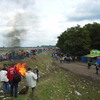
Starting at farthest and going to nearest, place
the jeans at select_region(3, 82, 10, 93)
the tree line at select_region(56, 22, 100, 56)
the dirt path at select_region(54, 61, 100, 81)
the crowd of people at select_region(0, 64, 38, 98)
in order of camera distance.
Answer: the tree line at select_region(56, 22, 100, 56) < the dirt path at select_region(54, 61, 100, 81) < the jeans at select_region(3, 82, 10, 93) < the crowd of people at select_region(0, 64, 38, 98)

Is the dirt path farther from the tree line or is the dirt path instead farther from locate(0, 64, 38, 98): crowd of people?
the tree line

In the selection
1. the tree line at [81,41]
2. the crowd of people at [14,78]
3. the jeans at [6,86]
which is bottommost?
the jeans at [6,86]

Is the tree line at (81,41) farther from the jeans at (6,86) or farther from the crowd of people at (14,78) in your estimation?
the crowd of people at (14,78)

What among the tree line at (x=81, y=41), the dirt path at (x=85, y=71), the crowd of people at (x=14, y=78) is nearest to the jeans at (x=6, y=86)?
the crowd of people at (x=14, y=78)

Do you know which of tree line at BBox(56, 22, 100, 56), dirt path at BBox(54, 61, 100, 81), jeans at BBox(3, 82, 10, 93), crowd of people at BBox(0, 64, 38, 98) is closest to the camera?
crowd of people at BBox(0, 64, 38, 98)

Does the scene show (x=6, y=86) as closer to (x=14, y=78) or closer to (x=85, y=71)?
(x=14, y=78)

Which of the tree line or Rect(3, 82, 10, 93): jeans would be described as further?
the tree line

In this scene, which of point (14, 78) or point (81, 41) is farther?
point (81, 41)

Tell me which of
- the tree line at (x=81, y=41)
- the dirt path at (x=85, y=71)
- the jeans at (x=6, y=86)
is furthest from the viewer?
the tree line at (x=81, y=41)

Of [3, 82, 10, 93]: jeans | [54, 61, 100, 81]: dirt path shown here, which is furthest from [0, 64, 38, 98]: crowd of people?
[54, 61, 100, 81]: dirt path

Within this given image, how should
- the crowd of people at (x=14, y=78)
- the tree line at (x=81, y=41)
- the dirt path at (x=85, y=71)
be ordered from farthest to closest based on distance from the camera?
the tree line at (x=81, y=41)
the dirt path at (x=85, y=71)
the crowd of people at (x=14, y=78)

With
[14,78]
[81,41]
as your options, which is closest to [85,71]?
[14,78]

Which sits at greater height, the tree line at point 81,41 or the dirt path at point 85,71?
the tree line at point 81,41

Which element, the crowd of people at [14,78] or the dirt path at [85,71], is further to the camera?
the dirt path at [85,71]
